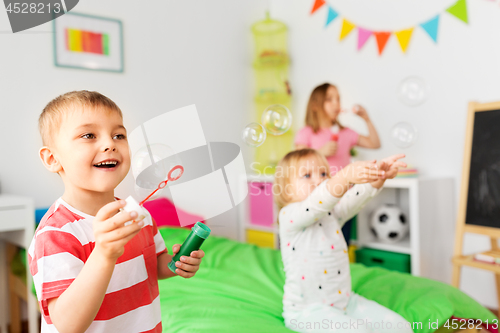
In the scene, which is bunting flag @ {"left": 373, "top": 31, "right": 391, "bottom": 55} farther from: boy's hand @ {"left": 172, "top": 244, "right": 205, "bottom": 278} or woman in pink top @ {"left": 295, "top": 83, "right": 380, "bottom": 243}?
boy's hand @ {"left": 172, "top": 244, "right": 205, "bottom": 278}

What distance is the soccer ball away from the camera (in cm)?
239

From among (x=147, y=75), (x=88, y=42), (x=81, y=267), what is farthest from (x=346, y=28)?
(x=81, y=267)

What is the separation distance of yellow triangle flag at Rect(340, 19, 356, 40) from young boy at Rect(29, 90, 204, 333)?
256 centimetres

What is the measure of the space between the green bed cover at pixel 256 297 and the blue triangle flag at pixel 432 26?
1.59 metres

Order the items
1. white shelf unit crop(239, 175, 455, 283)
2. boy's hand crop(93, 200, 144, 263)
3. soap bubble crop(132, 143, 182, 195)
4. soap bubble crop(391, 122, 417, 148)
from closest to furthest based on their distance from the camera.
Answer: boy's hand crop(93, 200, 144, 263), soap bubble crop(132, 143, 182, 195), soap bubble crop(391, 122, 417, 148), white shelf unit crop(239, 175, 455, 283)

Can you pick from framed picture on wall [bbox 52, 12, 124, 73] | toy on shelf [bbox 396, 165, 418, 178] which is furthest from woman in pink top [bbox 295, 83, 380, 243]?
framed picture on wall [bbox 52, 12, 124, 73]

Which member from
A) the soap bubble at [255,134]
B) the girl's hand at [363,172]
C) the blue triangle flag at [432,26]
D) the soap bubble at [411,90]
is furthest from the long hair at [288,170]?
the blue triangle flag at [432,26]

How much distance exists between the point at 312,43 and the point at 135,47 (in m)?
1.34

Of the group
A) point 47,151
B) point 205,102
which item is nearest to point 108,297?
point 47,151

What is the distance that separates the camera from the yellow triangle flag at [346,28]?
2.96m

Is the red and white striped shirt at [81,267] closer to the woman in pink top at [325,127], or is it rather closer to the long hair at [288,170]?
the long hair at [288,170]

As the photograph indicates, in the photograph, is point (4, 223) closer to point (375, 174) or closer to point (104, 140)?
point (104, 140)

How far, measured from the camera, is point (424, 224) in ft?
7.45

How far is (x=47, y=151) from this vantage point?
2.39 ft
